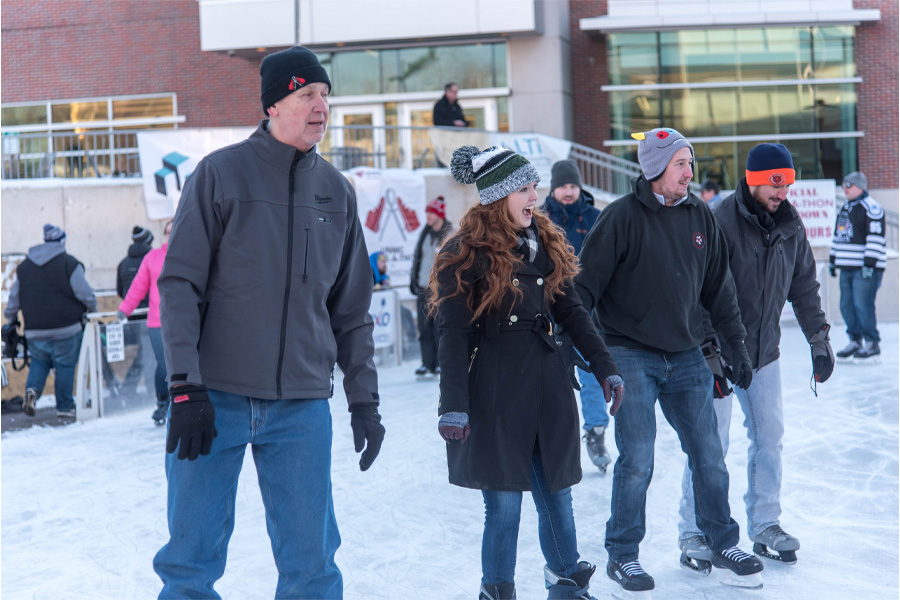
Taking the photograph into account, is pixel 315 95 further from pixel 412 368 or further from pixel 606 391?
pixel 412 368

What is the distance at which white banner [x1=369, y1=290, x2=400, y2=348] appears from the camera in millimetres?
11305

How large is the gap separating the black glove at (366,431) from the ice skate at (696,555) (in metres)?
1.81

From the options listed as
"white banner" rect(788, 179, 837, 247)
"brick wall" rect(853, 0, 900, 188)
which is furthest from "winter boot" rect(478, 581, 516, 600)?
"brick wall" rect(853, 0, 900, 188)

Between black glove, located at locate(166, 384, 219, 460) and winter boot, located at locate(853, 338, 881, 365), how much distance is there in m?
9.07

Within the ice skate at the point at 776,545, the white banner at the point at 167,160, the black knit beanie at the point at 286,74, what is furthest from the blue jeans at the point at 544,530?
the white banner at the point at 167,160

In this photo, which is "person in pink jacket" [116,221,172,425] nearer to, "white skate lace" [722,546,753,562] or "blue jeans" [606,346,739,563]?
"blue jeans" [606,346,739,563]

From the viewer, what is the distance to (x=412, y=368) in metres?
11.4

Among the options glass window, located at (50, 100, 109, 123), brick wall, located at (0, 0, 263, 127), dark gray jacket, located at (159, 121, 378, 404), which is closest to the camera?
dark gray jacket, located at (159, 121, 378, 404)

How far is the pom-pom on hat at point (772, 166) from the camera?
161 inches

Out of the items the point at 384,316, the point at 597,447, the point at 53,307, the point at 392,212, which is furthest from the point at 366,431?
the point at 392,212

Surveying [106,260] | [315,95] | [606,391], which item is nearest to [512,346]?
[606,391]

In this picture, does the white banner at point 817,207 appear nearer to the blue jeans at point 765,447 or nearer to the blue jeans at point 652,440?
the blue jeans at point 765,447

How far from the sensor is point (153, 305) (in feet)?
26.3

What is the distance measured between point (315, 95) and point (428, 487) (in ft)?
10.9
